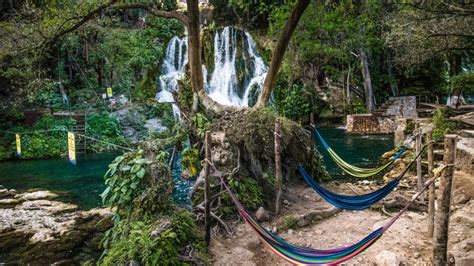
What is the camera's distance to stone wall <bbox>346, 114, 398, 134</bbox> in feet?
44.3

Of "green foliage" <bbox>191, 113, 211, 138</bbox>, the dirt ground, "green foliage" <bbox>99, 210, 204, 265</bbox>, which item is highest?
"green foliage" <bbox>191, 113, 211, 138</bbox>

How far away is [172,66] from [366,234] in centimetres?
1394

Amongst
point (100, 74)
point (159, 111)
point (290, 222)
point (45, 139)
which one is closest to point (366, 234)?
point (290, 222)

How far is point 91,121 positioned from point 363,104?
1250cm

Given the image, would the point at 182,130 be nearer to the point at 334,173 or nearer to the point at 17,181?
the point at 334,173

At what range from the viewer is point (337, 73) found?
1608 centimetres

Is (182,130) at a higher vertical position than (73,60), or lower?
lower

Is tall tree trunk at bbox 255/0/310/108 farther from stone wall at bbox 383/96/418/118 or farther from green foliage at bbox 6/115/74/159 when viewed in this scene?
stone wall at bbox 383/96/418/118

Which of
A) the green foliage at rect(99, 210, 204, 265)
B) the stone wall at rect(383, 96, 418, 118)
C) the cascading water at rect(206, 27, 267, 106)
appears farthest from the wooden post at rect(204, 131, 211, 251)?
the stone wall at rect(383, 96, 418, 118)

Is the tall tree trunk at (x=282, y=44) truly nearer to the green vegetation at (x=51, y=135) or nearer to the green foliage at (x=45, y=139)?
the green vegetation at (x=51, y=135)

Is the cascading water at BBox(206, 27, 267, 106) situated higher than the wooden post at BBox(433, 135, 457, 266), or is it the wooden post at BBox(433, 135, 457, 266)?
the cascading water at BBox(206, 27, 267, 106)

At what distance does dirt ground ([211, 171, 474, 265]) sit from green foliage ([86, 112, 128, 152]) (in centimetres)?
939

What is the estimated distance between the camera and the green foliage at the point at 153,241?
10.4 ft

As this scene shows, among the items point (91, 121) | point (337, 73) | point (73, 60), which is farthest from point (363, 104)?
point (73, 60)
